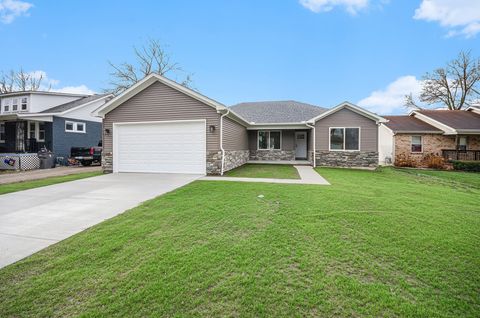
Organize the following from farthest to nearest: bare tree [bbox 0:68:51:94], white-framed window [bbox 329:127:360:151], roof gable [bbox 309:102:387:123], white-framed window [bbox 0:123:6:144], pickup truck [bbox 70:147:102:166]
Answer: bare tree [bbox 0:68:51:94], white-framed window [bbox 0:123:6:144], pickup truck [bbox 70:147:102:166], white-framed window [bbox 329:127:360:151], roof gable [bbox 309:102:387:123]

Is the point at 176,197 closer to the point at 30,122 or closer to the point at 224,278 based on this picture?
the point at 224,278

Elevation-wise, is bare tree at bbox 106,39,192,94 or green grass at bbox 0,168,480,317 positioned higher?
bare tree at bbox 106,39,192,94

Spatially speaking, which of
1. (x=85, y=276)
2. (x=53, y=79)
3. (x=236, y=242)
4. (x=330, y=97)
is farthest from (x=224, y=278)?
(x=53, y=79)

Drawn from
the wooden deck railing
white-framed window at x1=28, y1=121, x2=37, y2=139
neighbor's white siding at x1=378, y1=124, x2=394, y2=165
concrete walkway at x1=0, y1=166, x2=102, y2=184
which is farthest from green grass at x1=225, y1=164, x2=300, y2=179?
white-framed window at x1=28, y1=121, x2=37, y2=139

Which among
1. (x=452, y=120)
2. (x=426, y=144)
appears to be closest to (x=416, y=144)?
(x=426, y=144)

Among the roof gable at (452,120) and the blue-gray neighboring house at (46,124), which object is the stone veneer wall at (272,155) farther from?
the blue-gray neighboring house at (46,124)

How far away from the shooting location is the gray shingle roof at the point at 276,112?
16875 mm

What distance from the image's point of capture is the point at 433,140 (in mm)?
17625

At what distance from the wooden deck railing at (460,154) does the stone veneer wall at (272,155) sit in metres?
10.8

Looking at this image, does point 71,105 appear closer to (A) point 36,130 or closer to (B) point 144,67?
(A) point 36,130

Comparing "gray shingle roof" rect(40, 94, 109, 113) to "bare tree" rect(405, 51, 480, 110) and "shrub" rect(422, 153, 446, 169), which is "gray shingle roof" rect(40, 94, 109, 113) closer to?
"shrub" rect(422, 153, 446, 169)

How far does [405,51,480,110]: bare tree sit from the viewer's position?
1024 inches

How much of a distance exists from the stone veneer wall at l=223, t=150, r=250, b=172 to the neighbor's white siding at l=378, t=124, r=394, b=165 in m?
10.9

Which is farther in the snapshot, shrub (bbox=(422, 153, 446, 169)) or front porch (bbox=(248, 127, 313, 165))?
front porch (bbox=(248, 127, 313, 165))
